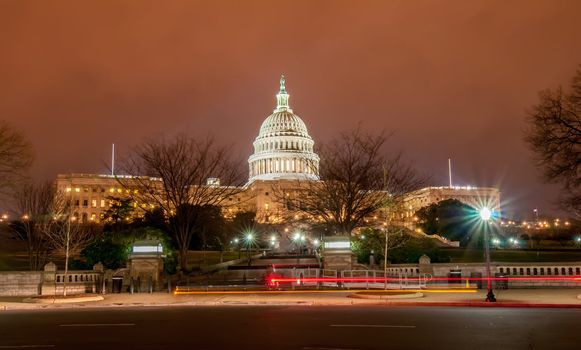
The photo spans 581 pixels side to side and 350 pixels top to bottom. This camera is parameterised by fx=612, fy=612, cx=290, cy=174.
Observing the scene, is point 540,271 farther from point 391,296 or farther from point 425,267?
point 391,296

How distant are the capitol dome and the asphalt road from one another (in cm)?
14035

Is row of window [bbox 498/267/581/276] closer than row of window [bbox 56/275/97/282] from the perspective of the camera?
Yes

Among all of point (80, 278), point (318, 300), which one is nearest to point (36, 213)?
point (80, 278)

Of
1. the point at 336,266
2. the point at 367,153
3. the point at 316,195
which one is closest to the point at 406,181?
the point at 367,153

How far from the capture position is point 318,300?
24.3 metres

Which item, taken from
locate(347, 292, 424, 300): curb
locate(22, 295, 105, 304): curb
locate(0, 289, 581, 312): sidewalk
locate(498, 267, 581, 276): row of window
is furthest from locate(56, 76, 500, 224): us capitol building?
locate(347, 292, 424, 300): curb

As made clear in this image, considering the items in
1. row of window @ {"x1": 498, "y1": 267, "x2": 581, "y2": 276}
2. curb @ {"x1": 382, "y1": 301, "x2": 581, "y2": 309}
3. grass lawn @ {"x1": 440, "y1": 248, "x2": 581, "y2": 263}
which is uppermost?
grass lawn @ {"x1": 440, "y1": 248, "x2": 581, "y2": 263}

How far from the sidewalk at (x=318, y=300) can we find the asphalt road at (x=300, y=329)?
1.58 metres

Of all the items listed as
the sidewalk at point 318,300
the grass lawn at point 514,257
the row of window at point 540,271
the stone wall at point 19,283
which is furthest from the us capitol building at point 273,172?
the sidewalk at point 318,300

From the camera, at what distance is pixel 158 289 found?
32094 millimetres

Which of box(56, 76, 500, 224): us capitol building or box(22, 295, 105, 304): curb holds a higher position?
box(56, 76, 500, 224): us capitol building

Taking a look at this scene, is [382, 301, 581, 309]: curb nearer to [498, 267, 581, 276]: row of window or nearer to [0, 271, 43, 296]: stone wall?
[498, 267, 581, 276]: row of window

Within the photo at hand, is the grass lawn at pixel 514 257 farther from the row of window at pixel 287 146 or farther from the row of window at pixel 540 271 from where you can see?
the row of window at pixel 287 146

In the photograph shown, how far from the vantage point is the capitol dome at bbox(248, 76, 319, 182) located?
6535 inches
